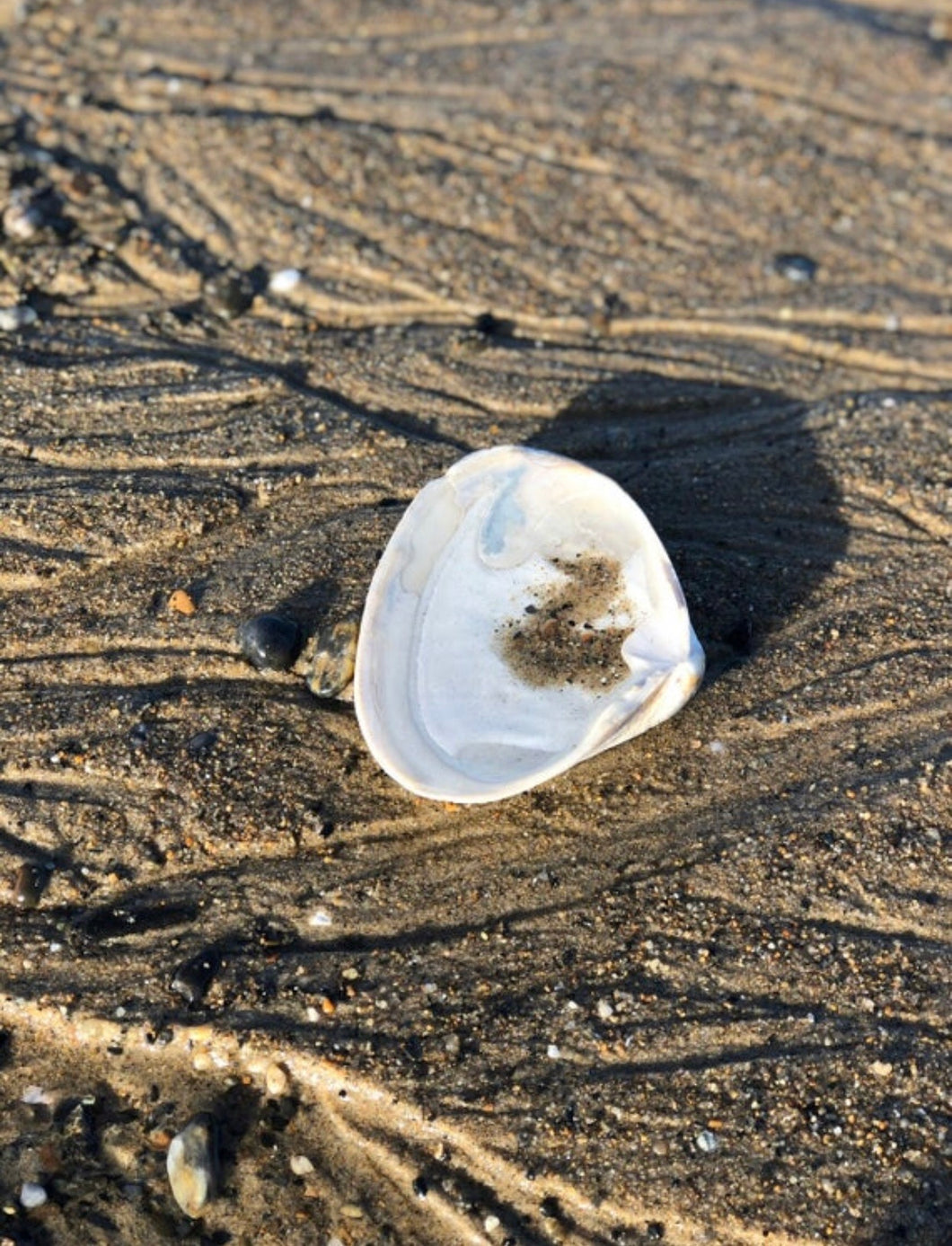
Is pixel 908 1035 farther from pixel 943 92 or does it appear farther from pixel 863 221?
pixel 943 92

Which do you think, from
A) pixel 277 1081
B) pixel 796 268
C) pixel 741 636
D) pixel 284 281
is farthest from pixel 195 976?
pixel 796 268

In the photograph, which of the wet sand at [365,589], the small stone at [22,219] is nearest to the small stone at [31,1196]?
the wet sand at [365,589]

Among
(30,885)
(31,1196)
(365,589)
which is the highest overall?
(365,589)

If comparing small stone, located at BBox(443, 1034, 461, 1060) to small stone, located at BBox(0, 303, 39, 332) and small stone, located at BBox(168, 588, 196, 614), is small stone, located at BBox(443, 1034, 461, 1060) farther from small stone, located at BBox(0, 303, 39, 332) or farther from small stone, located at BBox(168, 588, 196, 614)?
small stone, located at BBox(0, 303, 39, 332)

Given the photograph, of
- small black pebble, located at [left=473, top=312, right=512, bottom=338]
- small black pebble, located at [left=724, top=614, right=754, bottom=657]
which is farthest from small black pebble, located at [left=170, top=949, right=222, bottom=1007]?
small black pebble, located at [left=473, top=312, right=512, bottom=338]

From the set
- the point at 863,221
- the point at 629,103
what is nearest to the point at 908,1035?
the point at 863,221

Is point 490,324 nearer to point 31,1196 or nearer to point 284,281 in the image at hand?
point 284,281

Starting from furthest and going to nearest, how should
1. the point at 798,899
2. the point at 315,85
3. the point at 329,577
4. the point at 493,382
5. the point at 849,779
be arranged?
the point at 315,85 → the point at 493,382 → the point at 329,577 → the point at 849,779 → the point at 798,899
